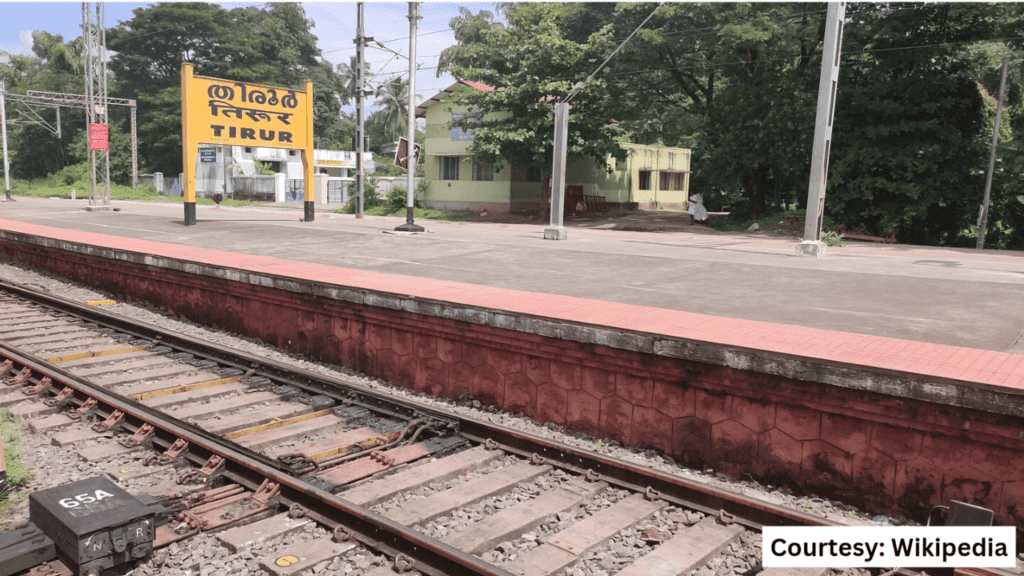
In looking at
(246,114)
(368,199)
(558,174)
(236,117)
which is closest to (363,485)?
(558,174)

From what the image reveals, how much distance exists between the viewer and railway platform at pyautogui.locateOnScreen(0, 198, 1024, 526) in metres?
4.62

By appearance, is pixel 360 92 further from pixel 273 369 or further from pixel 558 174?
pixel 273 369

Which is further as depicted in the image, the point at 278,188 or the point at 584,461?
the point at 278,188

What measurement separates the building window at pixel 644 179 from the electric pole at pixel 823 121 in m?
25.1

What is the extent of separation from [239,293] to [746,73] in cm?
2241

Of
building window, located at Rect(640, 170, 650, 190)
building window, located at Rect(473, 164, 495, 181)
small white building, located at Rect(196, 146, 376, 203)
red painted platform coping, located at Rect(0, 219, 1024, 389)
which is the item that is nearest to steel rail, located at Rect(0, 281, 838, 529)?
red painted platform coping, located at Rect(0, 219, 1024, 389)

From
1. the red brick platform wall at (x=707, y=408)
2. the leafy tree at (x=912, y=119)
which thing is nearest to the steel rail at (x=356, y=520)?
the red brick platform wall at (x=707, y=408)

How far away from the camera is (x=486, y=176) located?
3450 centimetres

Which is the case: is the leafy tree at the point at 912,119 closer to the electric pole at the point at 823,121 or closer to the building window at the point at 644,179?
the electric pole at the point at 823,121

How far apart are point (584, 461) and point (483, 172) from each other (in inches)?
1190

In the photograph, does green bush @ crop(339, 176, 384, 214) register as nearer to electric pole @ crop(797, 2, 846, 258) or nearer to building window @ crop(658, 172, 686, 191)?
building window @ crop(658, 172, 686, 191)

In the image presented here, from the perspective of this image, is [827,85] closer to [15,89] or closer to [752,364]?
[752,364]

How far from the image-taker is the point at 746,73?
87.8 ft

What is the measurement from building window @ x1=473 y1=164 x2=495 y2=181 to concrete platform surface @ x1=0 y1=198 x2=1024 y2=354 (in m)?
16.4
